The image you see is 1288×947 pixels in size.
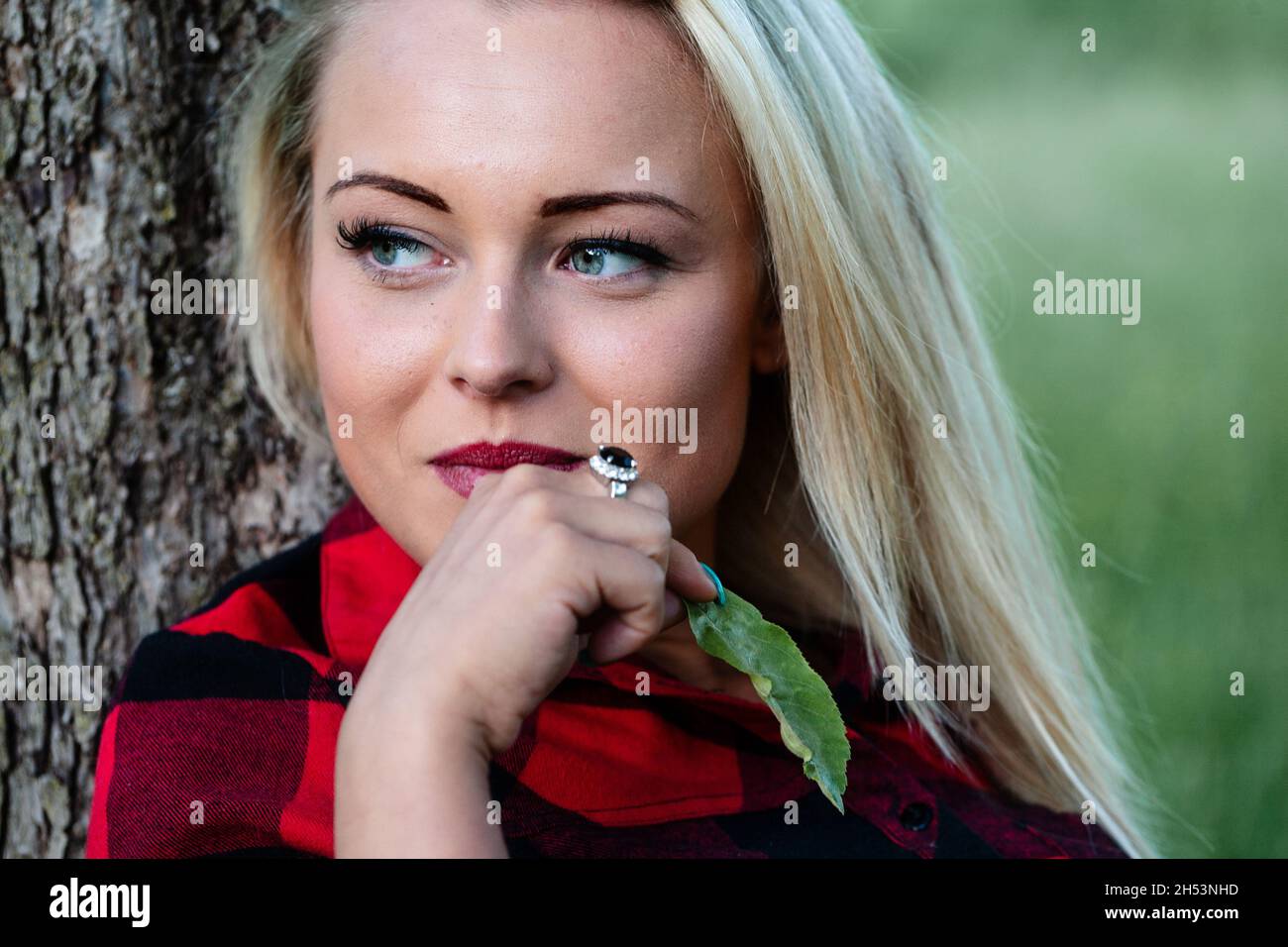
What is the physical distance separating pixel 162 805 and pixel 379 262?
36.9 inches

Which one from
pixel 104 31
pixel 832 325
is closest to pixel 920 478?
pixel 832 325

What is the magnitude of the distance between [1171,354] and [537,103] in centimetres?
319

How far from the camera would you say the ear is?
7.41 ft

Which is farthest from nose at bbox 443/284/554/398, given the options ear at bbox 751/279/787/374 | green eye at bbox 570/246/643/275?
ear at bbox 751/279/787/374

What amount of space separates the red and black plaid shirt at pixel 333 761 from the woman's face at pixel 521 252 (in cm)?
29

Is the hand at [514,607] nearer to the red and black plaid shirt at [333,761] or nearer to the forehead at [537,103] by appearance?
the red and black plaid shirt at [333,761]

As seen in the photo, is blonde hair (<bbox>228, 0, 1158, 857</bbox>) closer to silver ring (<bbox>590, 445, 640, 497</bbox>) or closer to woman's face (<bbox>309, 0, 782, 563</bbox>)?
woman's face (<bbox>309, 0, 782, 563</bbox>)

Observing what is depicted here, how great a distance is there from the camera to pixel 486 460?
6.41ft

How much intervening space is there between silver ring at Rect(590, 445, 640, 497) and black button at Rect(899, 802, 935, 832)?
94 centimetres

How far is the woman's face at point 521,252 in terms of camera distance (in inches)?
74.9

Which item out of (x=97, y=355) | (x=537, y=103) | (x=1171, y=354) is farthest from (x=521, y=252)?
(x=1171, y=354)

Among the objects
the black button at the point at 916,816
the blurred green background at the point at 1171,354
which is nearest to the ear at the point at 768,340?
the black button at the point at 916,816

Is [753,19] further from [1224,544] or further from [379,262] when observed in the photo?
[1224,544]
